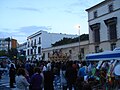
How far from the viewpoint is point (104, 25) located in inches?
1977

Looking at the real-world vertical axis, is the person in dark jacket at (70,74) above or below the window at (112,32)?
below

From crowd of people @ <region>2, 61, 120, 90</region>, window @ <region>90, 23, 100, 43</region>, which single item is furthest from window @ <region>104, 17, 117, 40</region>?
crowd of people @ <region>2, 61, 120, 90</region>

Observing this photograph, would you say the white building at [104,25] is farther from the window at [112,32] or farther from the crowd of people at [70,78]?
the crowd of people at [70,78]

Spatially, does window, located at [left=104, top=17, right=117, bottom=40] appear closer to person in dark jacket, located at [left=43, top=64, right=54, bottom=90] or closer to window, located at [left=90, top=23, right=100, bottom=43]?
window, located at [left=90, top=23, right=100, bottom=43]

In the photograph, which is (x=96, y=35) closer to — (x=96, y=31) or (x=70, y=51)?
(x=96, y=31)

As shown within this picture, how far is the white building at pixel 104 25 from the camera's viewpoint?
1852 inches

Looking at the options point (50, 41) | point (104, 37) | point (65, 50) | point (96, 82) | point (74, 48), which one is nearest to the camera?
point (96, 82)

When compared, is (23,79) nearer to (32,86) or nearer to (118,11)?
(32,86)

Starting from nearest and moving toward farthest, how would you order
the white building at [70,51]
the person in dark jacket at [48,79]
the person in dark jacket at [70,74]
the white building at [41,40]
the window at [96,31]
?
the person in dark jacket at [48,79]
the person in dark jacket at [70,74]
the window at [96,31]
the white building at [70,51]
the white building at [41,40]

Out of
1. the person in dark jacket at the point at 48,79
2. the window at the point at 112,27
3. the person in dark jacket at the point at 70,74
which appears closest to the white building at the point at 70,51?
the window at the point at 112,27

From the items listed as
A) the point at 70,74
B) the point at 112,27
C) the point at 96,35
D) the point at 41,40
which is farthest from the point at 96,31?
the point at 70,74

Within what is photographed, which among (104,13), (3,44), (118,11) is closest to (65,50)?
(104,13)

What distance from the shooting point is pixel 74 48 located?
60.1 meters

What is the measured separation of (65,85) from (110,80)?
9.90 feet
